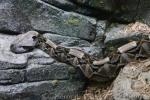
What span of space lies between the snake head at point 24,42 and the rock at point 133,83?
190 centimetres

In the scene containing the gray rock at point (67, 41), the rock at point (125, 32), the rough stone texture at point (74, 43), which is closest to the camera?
the rock at point (125, 32)

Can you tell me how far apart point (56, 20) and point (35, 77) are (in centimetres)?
136

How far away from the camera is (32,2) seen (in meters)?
7.32

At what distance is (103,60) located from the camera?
655 cm

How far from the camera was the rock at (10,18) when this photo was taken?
7312mm

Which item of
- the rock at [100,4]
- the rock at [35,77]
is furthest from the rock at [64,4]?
the rock at [35,77]

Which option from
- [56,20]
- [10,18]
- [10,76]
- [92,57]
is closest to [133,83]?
[92,57]

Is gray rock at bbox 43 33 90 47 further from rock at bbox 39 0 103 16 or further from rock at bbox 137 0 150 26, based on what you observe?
rock at bbox 137 0 150 26

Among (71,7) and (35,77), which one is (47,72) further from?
(71,7)

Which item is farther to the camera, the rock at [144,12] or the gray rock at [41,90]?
the rock at [144,12]

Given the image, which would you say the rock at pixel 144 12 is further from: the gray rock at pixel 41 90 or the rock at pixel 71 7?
the gray rock at pixel 41 90

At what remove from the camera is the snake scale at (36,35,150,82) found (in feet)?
21.0

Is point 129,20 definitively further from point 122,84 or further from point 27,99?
point 27,99

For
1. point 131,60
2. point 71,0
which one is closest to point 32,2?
point 71,0
